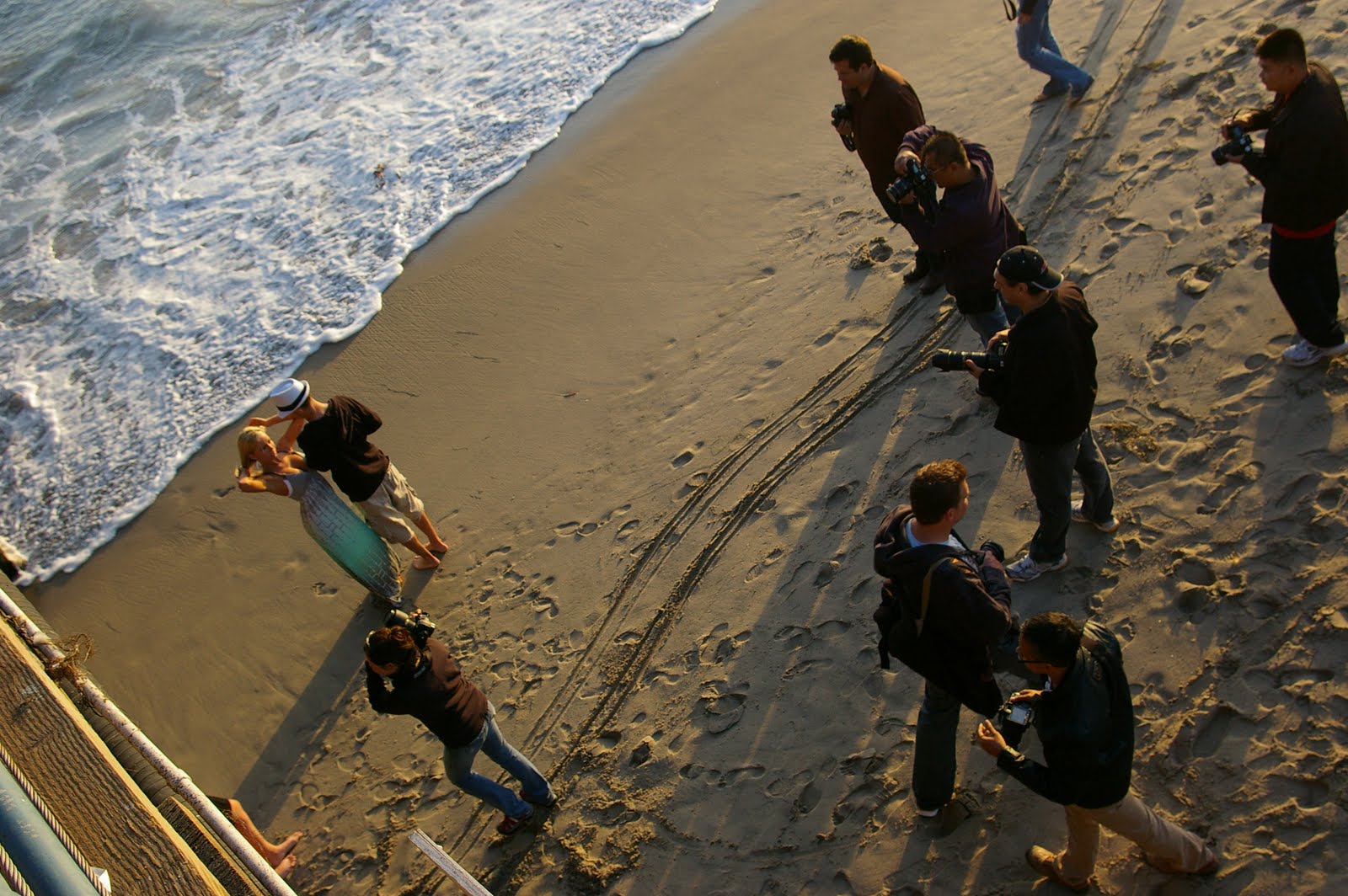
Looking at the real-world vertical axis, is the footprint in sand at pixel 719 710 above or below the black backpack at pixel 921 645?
below

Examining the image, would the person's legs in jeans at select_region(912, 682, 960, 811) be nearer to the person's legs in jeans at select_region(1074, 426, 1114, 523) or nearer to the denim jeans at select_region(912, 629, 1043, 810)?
the denim jeans at select_region(912, 629, 1043, 810)

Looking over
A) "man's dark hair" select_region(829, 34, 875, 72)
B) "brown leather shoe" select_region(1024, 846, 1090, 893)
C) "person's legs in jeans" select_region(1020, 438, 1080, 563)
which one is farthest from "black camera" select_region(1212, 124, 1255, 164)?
"brown leather shoe" select_region(1024, 846, 1090, 893)

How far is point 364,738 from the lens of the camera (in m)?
5.75

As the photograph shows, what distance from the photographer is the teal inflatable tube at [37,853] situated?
2430 millimetres

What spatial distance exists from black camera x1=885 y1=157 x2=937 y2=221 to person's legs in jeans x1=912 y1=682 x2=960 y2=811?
111 inches

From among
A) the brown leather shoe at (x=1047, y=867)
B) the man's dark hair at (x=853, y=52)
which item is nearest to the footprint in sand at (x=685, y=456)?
the man's dark hair at (x=853, y=52)

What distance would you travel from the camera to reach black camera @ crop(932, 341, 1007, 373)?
4.27 metres

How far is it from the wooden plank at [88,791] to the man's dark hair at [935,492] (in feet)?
9.84

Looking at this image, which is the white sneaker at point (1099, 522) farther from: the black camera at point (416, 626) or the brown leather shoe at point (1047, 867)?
the black camera at point (416, 626)

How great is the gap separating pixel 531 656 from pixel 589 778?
3.09ft

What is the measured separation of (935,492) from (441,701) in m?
2.42

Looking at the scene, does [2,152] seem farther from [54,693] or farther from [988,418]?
[988,418]

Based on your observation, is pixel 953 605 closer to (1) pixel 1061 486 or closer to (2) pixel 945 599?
(2) pixel 945 599

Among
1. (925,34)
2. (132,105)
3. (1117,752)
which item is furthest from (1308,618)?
(132,105)
